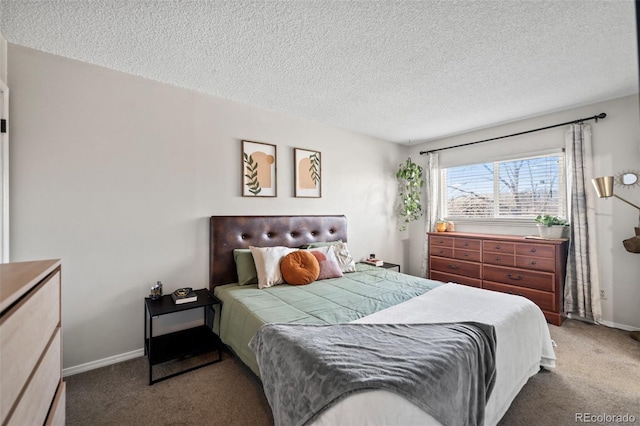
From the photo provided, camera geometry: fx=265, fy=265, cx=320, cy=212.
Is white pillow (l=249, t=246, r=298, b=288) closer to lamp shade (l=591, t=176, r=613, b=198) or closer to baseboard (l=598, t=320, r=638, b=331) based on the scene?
lamp shade (l=591, t=176, r=613, b=198)

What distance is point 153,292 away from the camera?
89.4 inches

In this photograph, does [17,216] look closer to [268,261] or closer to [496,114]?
[268,261]

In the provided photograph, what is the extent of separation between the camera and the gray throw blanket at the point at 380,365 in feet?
3.51

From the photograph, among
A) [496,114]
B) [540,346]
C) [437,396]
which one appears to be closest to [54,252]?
[437,396]

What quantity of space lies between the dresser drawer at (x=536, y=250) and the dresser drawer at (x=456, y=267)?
517 millimetres

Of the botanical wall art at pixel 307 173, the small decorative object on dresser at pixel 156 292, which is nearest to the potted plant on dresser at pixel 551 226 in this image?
the botanical wall art at pixel 307 173

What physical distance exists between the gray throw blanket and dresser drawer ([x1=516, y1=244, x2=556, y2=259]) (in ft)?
6.89

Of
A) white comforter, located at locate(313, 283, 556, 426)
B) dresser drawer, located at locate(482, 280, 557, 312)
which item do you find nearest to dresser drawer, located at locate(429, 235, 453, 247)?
dresser drawer, located at locate(482, 280, 557, 312)

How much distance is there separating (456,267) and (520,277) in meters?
0.74

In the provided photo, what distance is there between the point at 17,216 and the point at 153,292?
1.04 m

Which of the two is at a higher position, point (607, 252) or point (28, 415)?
point (607, 252)

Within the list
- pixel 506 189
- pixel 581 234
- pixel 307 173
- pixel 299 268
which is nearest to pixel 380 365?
pixel 299 268

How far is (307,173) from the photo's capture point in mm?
3404

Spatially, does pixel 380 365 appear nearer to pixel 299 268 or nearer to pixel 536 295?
pixel 299 268
